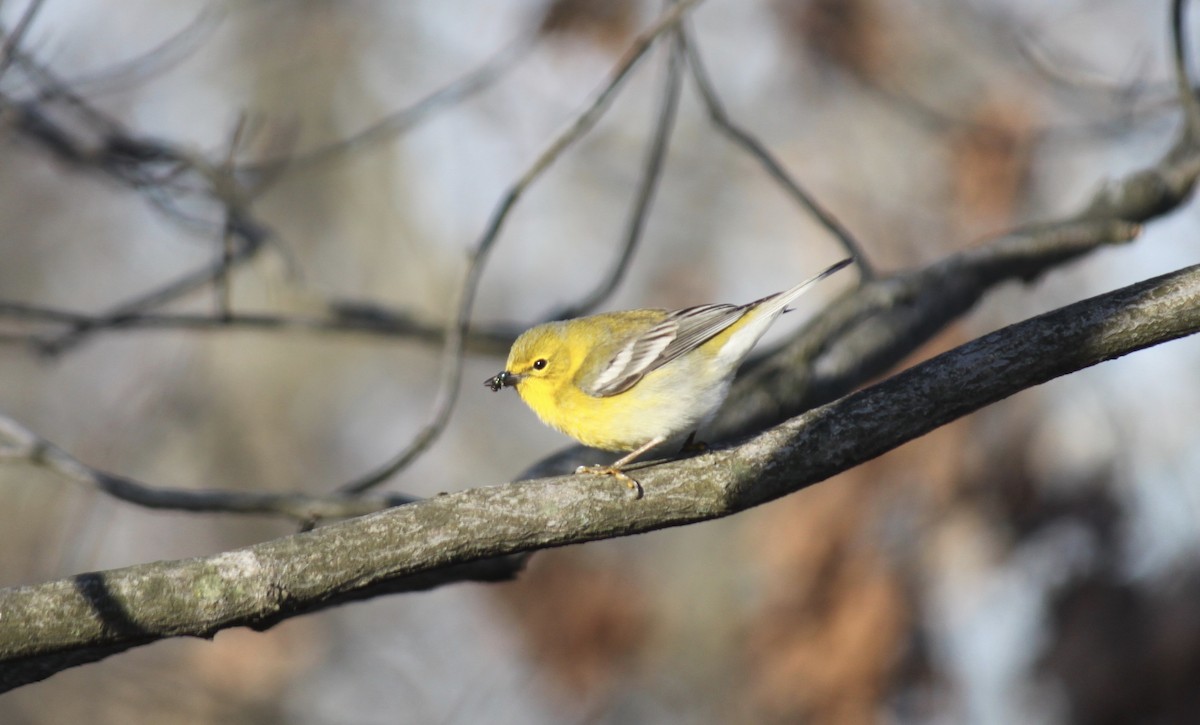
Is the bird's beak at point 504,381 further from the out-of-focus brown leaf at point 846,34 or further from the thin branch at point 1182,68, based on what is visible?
the out-of-focus brown leaf at point 846,34

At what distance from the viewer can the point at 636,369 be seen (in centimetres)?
414

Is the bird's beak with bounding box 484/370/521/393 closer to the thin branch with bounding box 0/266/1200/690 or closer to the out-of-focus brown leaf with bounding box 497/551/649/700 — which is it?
the thin branch with bounding box 0/266/1200/690

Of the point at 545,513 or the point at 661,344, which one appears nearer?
the point at 545,513

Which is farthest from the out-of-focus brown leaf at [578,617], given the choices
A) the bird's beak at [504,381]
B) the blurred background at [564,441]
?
the bird's beak at [504,381]

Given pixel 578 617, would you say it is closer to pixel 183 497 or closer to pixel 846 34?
pixel 183 497

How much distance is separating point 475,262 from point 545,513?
1.82 m

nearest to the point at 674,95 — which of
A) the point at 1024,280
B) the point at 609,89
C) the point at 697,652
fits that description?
the point at 609,89

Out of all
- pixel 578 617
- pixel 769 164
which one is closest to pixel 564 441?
pixel 578 617

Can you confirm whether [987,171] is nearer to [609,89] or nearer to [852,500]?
[852,500]

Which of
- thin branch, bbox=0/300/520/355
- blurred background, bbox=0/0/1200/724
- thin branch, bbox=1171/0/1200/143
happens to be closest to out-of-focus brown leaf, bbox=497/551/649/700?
blurred background, bbox=0/0/1200/724

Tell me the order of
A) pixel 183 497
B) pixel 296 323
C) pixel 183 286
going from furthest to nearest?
pixel 183 286, pixel 296 323, pixel 183 497

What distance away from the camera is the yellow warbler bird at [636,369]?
388 cm

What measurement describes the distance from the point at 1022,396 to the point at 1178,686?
2.42 meters

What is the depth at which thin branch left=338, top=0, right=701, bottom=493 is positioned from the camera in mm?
4285
